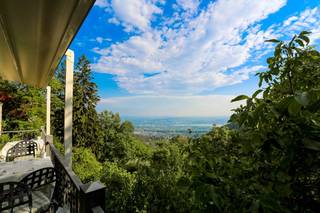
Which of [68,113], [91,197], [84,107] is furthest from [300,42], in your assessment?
[84,107]

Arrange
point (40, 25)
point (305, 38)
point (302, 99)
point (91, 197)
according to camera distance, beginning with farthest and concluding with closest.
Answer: point (40, 25)
point (91, 197)
point (305, 38)
point (302, 99)

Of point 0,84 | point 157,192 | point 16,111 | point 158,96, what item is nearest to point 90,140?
point 16,111

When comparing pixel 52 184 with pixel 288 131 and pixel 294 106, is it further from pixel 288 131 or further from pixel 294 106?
pixel 294 106

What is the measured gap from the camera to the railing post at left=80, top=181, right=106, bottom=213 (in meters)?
1.55

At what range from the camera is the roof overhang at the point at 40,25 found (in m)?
1.55

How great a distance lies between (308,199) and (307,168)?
18cm

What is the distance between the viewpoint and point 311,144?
A: 75 cm

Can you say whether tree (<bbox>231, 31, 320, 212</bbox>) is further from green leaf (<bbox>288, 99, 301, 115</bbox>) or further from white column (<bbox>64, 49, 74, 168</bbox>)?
white column (<bbox>64, 49, 74, 168</bbox>)

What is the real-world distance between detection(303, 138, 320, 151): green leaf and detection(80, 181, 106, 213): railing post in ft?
4.89

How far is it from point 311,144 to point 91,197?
152 centimetres

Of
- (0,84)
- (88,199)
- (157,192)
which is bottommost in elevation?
(157,192)

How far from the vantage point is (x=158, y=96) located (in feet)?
112

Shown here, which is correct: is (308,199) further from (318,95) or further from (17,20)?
(17,20)

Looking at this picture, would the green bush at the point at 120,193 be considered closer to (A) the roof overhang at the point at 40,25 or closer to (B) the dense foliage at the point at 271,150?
(A) the roof overhang at the point at 40,25
